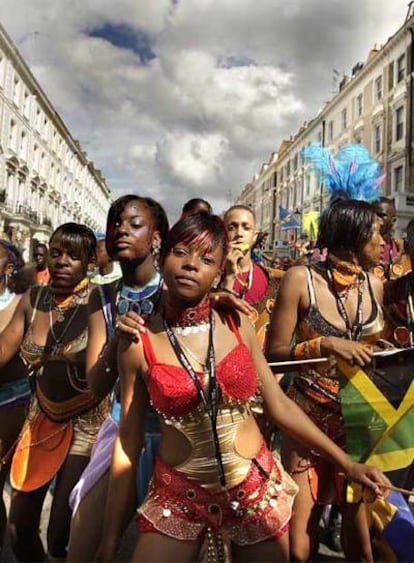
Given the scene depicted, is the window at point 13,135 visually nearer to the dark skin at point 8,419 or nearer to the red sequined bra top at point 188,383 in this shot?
the dark skin at point 8,419

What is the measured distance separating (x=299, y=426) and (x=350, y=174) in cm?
245

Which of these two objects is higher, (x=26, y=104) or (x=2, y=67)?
(x=2, y=67)

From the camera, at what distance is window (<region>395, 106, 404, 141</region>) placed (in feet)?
101

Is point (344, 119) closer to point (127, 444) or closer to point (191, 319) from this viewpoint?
point (191, 319)

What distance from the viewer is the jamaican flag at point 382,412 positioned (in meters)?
2.37

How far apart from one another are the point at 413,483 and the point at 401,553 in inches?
18.7

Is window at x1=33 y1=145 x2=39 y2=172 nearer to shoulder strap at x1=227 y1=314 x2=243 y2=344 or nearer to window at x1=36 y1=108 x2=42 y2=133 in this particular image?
window at x1=36 y1=108 x2=42 y2=133

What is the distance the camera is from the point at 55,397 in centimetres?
277

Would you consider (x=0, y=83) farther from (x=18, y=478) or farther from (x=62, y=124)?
(x=18, y=478)

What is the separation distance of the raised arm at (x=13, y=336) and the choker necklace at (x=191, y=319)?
125 centimetres

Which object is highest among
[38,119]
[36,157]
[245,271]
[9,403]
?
[38,119]

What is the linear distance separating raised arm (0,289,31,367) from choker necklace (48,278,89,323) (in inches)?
5.9

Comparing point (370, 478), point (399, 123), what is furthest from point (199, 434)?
point (399, 123)

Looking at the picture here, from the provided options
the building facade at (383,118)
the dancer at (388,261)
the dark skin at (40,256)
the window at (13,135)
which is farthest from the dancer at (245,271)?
the window at (13,135)
